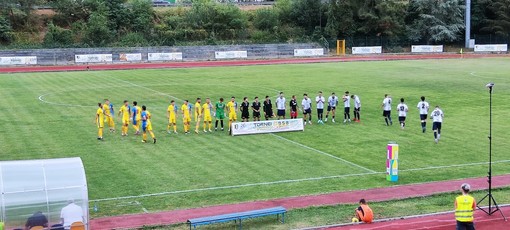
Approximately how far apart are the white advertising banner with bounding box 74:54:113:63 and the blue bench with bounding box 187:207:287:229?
6101 cm

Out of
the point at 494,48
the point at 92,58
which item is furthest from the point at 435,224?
the point at 494,48

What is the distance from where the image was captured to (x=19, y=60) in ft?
236

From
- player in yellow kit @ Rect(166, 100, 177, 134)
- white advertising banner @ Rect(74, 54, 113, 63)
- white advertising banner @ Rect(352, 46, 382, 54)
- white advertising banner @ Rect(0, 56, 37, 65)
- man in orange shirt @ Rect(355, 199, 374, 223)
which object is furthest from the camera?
white advertising banner @ Rect(352, 46, 382, 54)

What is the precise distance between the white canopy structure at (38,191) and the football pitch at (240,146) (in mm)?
4183

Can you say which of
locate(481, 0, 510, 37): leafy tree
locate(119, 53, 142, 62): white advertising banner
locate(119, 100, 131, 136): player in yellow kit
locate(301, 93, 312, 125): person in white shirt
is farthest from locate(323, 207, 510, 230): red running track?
locate(481, 0, 510, 37): leafy tree

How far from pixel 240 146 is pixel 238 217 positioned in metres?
11.2

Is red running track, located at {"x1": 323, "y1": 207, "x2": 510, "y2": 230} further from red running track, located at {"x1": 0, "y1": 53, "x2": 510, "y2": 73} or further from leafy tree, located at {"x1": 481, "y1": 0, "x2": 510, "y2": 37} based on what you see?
leafy tree, located at {"x1": 481, "y1": 0, "x2": 510, "y2": 37}

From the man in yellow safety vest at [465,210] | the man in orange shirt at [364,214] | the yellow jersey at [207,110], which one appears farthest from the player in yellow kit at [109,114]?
the man in yellow safety vest at [465,210]

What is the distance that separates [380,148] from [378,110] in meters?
10.3

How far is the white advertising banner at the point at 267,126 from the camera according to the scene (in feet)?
101

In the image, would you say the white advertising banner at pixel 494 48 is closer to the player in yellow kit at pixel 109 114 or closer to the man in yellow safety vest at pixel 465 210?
the player in yellow kit at pixel 109 114

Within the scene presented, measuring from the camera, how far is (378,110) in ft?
124

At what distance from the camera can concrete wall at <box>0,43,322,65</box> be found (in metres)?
74.8

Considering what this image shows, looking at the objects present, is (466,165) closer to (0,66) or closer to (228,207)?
(228,207)
